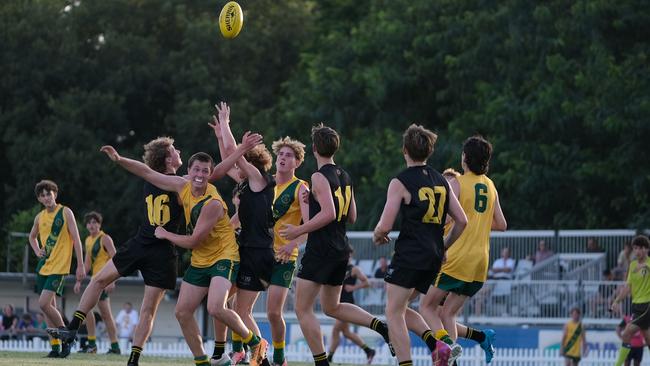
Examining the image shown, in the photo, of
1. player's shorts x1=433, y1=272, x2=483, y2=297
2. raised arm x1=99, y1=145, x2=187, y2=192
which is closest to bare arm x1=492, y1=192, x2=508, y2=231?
player's shorts x1=433, y1=272, x2=483, y2=297

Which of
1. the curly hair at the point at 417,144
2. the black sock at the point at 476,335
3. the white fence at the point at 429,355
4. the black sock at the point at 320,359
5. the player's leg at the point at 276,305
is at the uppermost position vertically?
the curly hair at the point at 417,144

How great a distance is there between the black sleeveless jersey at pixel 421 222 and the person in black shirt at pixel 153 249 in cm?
260

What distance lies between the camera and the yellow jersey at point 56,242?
719 inches

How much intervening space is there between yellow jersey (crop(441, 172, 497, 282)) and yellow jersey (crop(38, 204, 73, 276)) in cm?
696

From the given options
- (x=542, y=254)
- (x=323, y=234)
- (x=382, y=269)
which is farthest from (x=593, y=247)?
(x=323, y=234)

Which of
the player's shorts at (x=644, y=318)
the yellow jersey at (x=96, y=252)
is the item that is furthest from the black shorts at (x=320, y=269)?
the yellow jersey at (x=96, y=252)

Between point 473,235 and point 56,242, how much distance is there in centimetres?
735

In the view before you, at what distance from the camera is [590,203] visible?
34406 millimetres

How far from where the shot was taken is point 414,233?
11688 mm

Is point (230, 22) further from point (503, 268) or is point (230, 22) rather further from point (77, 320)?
point (503, 268)

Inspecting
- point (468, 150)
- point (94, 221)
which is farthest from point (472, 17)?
point (468, 150)

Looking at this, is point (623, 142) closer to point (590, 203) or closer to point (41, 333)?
point (590, 203)

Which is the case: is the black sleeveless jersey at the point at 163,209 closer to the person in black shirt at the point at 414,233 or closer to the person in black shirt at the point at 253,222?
the person in black shirt at the point at 253,222

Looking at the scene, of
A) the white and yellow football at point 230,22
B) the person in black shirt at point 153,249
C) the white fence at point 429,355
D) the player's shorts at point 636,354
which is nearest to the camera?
the person in black shirt at point 153,249
